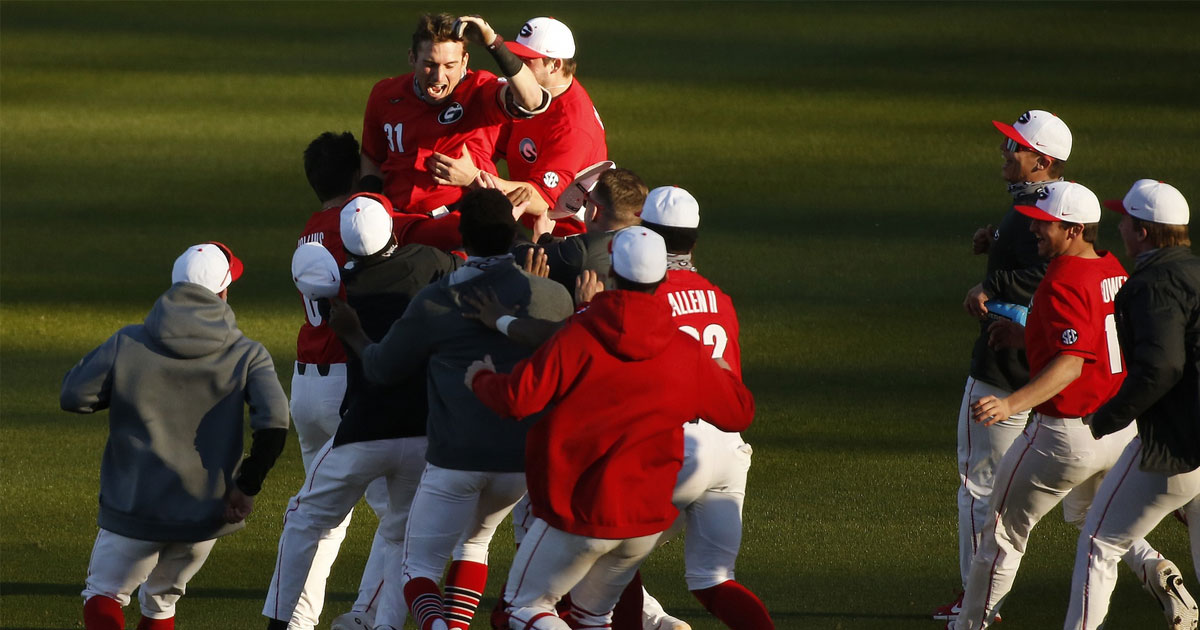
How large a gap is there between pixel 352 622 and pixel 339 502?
77cm

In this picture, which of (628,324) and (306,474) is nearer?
(628,324)

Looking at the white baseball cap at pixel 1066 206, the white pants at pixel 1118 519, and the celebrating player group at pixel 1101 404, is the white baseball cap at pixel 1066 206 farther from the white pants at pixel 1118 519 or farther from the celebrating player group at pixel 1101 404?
the white pants at pixel 1118 519

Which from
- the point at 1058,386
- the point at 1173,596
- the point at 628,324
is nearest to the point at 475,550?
the point at 628,324

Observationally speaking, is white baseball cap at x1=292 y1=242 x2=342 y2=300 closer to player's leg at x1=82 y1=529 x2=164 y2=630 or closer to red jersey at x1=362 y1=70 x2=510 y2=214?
red jersey at x1=362 y1=70 x2=510 y2=214

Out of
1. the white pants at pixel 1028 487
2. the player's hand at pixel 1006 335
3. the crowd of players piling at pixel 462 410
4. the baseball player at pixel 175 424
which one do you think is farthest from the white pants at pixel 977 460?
the baseball player at pixel 175 424

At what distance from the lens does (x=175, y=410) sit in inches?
213

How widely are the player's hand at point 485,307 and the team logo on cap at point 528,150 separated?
1.59 m

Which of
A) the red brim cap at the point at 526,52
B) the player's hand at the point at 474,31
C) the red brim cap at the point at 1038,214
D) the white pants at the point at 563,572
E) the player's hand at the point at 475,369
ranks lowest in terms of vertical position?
the white pants at the point at 563,572

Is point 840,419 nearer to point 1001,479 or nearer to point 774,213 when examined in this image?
point 1001,479

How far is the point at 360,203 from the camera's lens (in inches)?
228

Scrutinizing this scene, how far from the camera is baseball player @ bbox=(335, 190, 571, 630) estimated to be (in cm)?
539

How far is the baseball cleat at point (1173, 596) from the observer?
6238 millimetres

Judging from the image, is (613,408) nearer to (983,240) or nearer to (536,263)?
(536,263)

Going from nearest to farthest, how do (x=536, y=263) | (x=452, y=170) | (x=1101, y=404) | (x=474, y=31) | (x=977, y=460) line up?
(x=536, y=263), (x=1101, y=404), (x=474, y=31), (x=452, y=170), (x=977, y=460)
